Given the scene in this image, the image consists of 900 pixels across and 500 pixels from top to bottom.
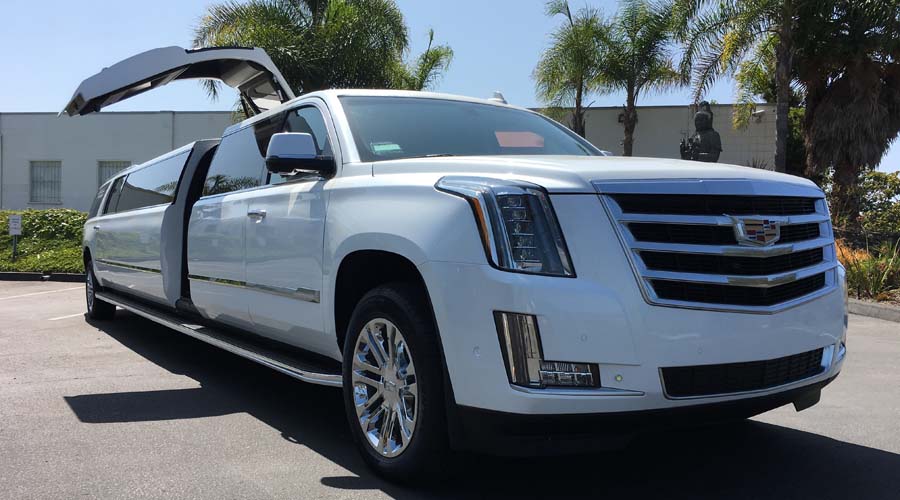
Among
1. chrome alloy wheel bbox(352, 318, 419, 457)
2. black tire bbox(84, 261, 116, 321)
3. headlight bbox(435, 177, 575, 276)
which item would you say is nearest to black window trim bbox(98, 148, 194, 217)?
black tire bbox(84, 261, 116, 321)

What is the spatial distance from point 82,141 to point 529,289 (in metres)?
32.3

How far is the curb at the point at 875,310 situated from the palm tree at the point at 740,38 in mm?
8232

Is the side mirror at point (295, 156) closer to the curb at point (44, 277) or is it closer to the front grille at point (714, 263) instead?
the front grille at point (714, 263)

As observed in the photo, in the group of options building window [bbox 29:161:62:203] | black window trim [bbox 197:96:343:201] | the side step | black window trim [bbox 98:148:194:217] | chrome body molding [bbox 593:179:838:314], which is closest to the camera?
chrome body molding [bbox 593:179:838:314]

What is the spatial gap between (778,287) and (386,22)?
2015 centimetres

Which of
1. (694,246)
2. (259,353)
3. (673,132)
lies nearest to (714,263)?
(694,246)

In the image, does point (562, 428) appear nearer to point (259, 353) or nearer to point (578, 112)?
point (259, 353)

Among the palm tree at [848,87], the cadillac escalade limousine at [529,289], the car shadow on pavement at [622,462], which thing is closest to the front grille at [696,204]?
the cadillac escalade limousine at [529,289]

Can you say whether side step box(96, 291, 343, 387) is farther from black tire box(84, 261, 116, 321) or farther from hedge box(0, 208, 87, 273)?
hedge box(0, 208, 87, 273)

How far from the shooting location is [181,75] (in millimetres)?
8555

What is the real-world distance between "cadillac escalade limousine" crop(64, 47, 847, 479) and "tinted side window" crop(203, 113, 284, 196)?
0.72m

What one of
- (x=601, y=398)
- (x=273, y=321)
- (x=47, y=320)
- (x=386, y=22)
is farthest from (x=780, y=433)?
(x=386, y=22)

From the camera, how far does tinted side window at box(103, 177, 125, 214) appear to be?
30.3 ft

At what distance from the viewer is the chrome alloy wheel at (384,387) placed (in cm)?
353
